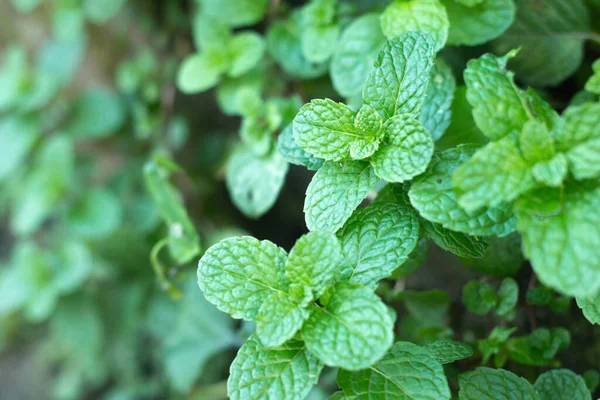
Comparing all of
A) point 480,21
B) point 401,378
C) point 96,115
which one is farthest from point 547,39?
point 96,115

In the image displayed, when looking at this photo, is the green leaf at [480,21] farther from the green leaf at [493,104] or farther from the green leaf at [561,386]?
the green leaf at [561,386]

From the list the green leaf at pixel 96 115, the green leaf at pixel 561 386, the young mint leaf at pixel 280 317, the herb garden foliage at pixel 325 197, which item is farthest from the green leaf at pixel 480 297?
the green leaf at pixel 96 115

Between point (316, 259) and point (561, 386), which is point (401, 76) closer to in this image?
point (316, 259)

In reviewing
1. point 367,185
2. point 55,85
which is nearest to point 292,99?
point 367,185

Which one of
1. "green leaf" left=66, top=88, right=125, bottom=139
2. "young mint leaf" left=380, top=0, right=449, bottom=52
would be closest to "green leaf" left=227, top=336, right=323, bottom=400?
"young mint leaf" left=380, top=0, right=449, bottom=52

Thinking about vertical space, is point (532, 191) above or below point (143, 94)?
above

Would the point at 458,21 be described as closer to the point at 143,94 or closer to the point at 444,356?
the point at 444,356

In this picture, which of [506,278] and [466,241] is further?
[506,278]
